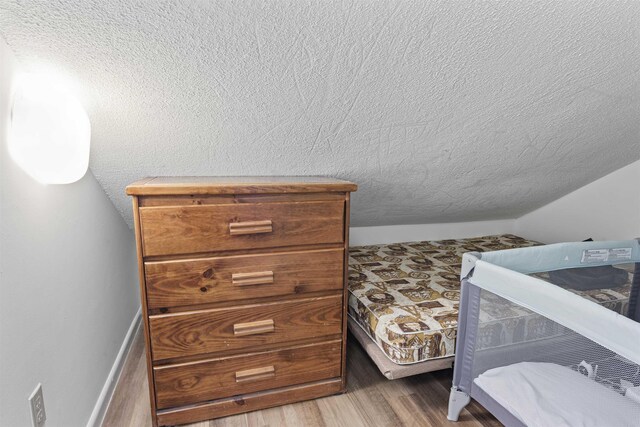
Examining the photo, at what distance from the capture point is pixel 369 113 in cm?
131

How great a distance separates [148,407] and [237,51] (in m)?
1.49

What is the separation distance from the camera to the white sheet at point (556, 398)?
902 millimetres

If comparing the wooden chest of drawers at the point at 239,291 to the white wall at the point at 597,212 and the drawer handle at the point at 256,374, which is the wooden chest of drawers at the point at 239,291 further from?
the white wall at the point at 597,212

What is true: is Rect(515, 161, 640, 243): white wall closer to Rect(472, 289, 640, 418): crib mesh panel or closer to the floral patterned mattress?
the floral patterned mattress

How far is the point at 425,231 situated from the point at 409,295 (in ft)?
3.67

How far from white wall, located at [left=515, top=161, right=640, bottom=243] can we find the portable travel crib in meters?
1.06

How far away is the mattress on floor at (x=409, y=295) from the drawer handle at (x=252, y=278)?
1.73ft

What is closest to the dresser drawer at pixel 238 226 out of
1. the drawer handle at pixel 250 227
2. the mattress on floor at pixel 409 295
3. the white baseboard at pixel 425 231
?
the drawer handle at pixel 250 227

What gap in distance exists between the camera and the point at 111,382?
151cm

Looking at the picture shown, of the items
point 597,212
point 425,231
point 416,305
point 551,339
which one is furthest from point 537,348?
point 597,212

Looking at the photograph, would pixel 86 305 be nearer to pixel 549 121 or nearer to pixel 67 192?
pixel 67 192

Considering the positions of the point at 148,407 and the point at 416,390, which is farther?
the point at 416,390

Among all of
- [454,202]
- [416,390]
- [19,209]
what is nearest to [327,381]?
[416,390]

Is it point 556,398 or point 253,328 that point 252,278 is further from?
point 556,398
